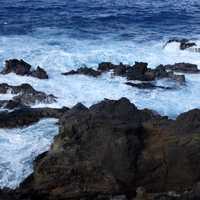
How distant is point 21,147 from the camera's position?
22.6 m

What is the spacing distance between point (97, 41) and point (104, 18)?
696 centimetres

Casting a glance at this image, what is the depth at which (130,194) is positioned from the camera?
18453 millimetres

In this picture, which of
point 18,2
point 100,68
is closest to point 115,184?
point 100,68

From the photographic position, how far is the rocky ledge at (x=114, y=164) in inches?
728

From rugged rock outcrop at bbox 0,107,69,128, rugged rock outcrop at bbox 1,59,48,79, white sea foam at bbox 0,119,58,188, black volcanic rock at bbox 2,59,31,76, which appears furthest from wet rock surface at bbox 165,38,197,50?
white sea foam at bbox 0,119,58,188

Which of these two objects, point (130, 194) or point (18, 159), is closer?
point (130, 194)

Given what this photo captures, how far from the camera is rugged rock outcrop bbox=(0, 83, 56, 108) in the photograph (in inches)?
1058

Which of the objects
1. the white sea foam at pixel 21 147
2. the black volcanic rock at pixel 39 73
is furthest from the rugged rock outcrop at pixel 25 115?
the black volcanic rock at pixel 39 73

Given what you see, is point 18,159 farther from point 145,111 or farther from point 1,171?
point 145,111

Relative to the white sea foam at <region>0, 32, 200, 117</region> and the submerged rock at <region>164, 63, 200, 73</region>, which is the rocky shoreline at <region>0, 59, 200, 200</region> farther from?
the submerged rock at <region>164, 63, 200, 73</region>

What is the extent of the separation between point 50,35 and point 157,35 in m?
7.15

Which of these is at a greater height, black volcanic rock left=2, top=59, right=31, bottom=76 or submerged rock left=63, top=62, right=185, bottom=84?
black volcanic rock left=2, top=59, right=31, bottom=76

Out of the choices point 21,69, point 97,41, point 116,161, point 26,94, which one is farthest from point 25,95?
point 97,41

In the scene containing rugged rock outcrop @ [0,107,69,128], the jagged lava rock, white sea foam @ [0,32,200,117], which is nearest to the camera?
rugged rock outcrop @ [0,107,69,128]
